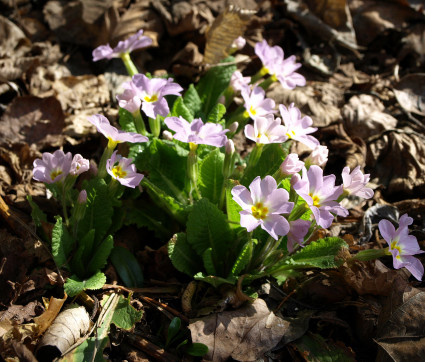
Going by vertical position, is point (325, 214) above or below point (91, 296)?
above

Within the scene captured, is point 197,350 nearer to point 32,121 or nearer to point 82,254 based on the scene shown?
point 82,254

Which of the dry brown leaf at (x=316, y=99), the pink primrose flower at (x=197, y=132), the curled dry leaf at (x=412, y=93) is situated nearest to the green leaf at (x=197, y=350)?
the pink primrose flower at (x=197, y=132)

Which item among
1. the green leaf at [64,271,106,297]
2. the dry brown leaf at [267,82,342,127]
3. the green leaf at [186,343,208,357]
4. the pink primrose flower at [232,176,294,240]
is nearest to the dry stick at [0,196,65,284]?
the green leaf at [64,271,106,297]

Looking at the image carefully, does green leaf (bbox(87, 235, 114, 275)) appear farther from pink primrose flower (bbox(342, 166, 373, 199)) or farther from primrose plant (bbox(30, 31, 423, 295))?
pink primrose flower (bbox(342, 166, 373, 199))

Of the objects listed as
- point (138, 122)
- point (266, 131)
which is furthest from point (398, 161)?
point (138, 122)

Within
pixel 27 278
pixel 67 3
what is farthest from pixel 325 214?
pixel 67 3

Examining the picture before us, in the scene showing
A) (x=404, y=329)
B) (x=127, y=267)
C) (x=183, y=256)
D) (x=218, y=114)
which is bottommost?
(x=127, y=267)

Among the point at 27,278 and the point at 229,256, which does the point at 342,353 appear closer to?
the point at 229,256
